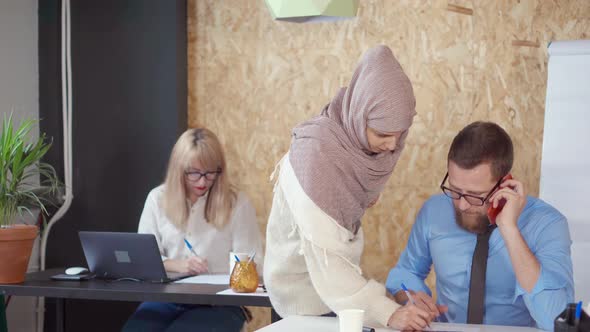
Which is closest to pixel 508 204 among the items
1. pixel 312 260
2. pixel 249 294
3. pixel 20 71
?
pixel 312 260

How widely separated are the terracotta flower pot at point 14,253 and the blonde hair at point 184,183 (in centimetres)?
70

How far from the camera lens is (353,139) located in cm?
231

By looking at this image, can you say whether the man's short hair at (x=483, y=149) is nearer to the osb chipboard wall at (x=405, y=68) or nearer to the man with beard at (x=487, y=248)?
the man with beard at (x=487, y=248)

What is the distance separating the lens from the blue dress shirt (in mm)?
2580

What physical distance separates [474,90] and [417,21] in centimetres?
49

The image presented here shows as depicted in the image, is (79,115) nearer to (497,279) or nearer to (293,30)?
(293,30)

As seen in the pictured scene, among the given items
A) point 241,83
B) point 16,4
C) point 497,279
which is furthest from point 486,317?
point 16,4

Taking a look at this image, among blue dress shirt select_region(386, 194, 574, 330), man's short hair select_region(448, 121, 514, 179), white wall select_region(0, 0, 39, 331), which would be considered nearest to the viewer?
blue dress shirt select_region(386, 194, 574, 330)

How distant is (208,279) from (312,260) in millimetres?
1489

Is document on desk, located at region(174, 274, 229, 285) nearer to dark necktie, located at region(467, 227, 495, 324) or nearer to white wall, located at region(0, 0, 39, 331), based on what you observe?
dark necktie, located at region(467, 227, 495, 324)

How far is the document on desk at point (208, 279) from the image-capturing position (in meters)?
3.54

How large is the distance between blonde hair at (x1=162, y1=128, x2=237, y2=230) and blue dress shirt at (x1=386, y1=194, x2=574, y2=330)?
117 centimetres

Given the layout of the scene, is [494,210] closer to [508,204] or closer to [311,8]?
[508,204]

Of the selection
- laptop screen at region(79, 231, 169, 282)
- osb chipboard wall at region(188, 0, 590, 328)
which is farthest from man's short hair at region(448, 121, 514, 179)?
osb chipboard wall at region(188, 0, 590, 328)
